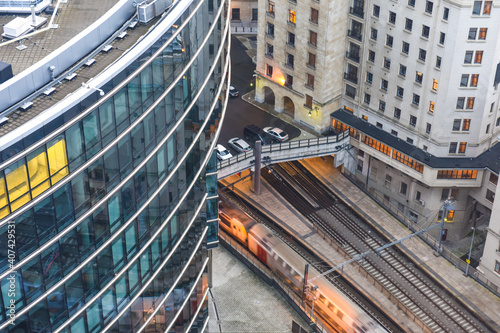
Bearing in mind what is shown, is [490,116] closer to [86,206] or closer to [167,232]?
[167,232]

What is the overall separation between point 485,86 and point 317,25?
2465 centimetres

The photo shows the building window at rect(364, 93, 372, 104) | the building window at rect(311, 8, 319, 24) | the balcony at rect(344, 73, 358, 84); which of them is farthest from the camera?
the balcony at rect(344, 73, 358, 84)

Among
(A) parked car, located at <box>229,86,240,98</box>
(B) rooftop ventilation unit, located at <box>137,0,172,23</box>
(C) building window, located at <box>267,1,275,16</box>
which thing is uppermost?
(B) rooftop ventilation unit, located at <box>137,0,172,23</box>

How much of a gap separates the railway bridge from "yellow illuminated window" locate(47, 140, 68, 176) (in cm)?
7323

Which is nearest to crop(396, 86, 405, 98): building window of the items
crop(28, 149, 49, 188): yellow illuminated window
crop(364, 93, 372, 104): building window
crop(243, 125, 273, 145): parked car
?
crop(364, 93, 372, 104): building window

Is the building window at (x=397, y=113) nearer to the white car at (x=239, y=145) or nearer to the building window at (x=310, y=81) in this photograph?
the building window at (x=310, y=81)

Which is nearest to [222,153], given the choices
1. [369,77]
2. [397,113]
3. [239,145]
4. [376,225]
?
[239,145]

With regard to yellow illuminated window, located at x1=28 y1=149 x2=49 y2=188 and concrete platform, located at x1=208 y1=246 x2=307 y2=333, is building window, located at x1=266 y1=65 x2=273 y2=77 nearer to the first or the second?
concrete platform, located at x1=208 y1=246 x2=307 y2=333

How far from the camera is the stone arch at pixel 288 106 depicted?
144587mm

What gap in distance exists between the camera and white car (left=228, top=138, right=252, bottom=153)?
13588 centimetres

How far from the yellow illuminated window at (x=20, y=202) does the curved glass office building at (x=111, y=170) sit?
8cm

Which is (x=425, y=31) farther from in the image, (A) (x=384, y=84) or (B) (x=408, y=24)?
(A) (x=384, y=84)

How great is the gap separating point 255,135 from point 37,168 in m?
83.4

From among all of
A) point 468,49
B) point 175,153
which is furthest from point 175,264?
point 468,49
